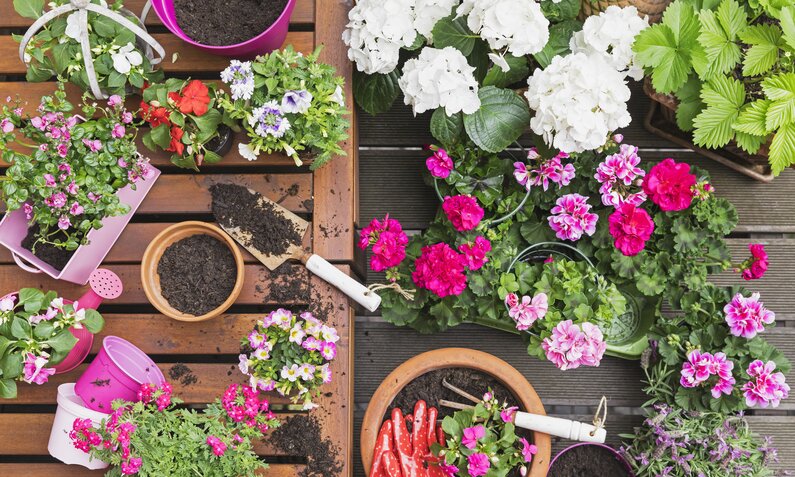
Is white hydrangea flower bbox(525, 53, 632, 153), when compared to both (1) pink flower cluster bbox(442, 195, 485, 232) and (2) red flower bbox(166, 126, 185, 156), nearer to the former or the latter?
(1) pink flower cluster bbox(442, 195, 485, 232)

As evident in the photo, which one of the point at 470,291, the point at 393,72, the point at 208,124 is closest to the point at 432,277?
the point at 470,291

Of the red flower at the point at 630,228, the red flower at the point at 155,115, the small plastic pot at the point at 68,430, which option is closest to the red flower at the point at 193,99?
the red flower at the point at 155,115

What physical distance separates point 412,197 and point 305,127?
2.11 ft

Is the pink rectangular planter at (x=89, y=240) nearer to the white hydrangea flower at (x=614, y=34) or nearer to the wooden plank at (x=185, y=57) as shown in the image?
the wooden plank at (x=185, y=57)

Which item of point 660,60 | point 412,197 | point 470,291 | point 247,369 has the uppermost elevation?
point 660,60

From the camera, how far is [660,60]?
4.75ft

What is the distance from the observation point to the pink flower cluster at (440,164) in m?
1.69

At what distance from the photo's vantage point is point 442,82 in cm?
143

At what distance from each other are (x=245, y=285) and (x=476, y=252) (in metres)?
0.65

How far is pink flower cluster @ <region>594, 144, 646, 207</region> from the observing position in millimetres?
1657

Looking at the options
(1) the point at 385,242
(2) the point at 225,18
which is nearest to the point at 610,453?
(1) the point at 385,242

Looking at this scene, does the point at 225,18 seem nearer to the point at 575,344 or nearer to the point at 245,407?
the point at 245,407

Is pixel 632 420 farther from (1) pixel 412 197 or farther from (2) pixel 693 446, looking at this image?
(1) pixel 412 197

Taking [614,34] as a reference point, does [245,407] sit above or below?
below
